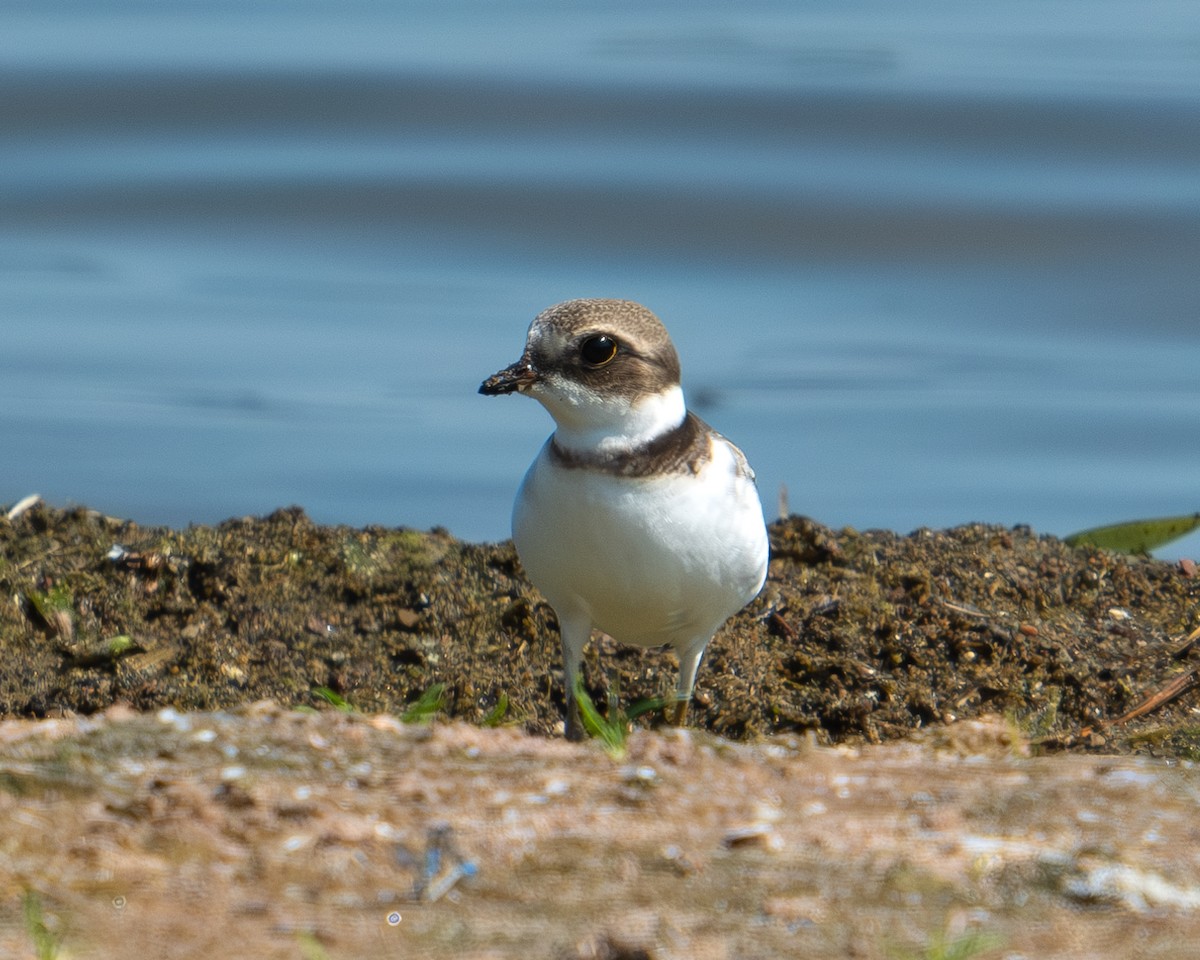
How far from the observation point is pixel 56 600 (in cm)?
556

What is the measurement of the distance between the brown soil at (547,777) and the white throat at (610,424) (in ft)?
2.57

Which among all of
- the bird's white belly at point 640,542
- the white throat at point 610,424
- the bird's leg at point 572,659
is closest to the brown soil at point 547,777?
the bird's leg at point 572,659

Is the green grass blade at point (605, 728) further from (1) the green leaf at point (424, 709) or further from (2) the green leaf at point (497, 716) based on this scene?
(1) the green leaf at point (424, 709)

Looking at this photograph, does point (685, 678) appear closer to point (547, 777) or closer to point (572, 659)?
point (572, 659)

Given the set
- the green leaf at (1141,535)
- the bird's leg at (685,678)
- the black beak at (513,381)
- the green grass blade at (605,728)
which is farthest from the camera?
the green leaf at (1141,535)

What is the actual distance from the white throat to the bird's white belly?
8cm

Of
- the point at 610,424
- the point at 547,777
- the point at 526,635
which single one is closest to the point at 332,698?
the point at 526,635

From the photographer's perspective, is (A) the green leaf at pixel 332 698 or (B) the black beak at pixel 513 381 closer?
(B) the black beak at pixel 513 381

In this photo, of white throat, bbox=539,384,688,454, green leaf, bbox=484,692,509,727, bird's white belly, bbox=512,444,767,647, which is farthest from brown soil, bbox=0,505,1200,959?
white throat, bbox=539,384,688,454

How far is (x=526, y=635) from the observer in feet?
18.2

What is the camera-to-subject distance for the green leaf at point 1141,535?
6.91m

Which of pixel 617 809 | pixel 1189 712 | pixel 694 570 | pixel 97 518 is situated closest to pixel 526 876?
pixel 617 809

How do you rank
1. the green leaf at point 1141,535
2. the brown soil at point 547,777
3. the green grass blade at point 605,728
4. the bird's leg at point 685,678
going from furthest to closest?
1. the green leaf at point 1141,535
2. the bird's leg at point 685,678
3. the green grass blade at point 605,728
4. the brown soil at point 547,777

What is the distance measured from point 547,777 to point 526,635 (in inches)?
85.5
